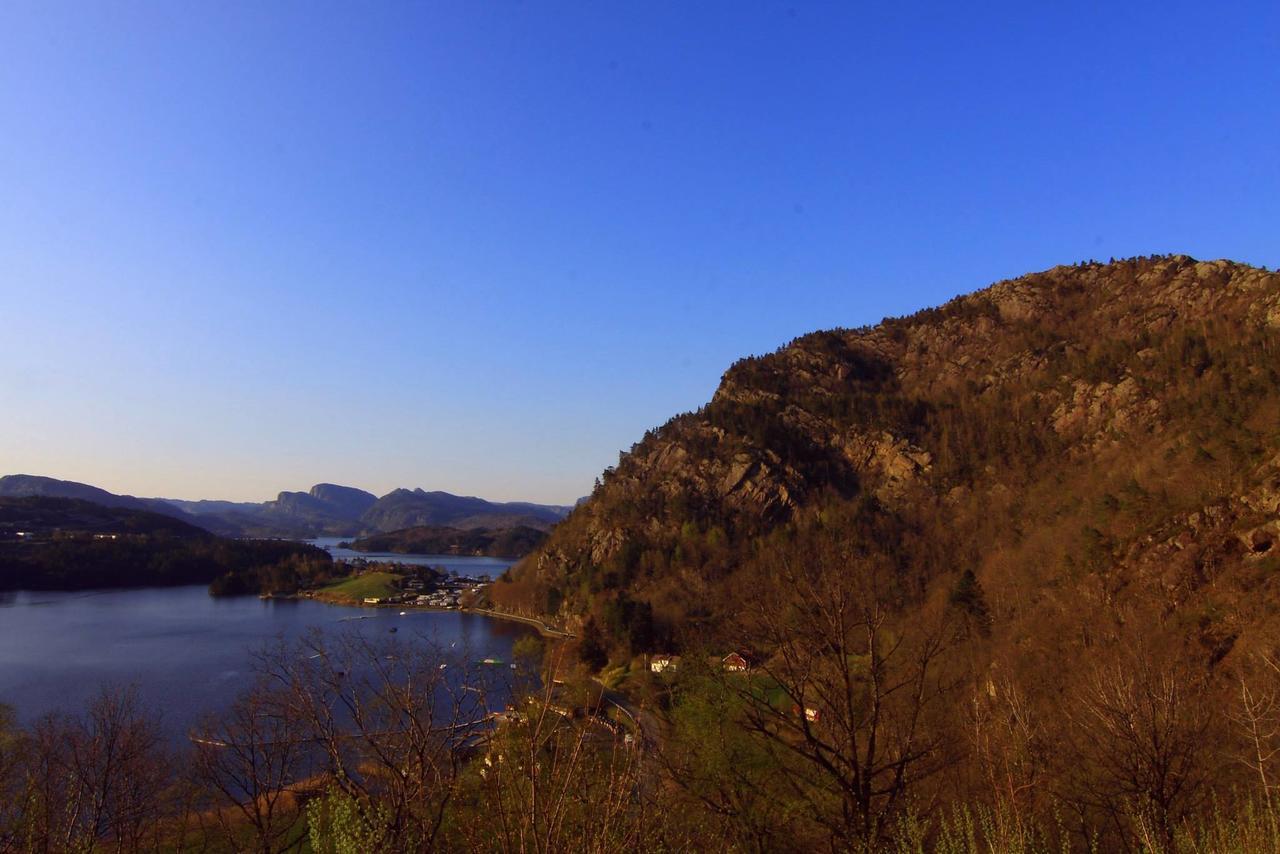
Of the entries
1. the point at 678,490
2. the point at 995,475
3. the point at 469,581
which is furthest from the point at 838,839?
the point at 469,581

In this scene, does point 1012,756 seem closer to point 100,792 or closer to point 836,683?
point 836,683

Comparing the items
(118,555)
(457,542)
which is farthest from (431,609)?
(457,542)

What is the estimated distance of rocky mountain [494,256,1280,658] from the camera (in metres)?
28.7

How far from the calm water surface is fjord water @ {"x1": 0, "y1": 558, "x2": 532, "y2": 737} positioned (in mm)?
77

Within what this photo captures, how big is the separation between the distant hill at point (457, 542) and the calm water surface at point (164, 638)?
2997 inches

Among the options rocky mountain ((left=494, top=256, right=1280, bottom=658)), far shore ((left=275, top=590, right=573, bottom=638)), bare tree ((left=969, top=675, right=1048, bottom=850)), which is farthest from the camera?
far shore ((left=275, top=590, right=573, bottom=638))

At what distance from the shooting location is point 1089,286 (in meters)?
77.8

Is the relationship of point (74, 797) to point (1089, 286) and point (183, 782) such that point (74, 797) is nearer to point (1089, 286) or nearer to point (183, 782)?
point (183, 782)

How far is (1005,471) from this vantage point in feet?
197

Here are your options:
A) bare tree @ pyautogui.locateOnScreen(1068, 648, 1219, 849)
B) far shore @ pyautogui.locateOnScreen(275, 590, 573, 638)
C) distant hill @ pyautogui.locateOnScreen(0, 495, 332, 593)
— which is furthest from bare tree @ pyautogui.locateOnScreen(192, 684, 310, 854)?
distant hill @ pyautogui.locateOnScreen(0, 495, 332, 593)

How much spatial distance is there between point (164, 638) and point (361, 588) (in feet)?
108

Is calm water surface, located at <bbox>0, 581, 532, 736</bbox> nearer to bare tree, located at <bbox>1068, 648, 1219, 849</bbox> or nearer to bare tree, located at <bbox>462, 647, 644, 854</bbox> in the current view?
bare tree, located at <bbox>462, 647, 644, 854</bbox>

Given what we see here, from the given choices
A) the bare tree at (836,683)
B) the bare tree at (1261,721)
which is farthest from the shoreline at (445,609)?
the bare tree at (836,683)

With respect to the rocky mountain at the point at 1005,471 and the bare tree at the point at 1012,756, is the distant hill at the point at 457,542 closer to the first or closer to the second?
the rocky mountain at the point at 1005,471
